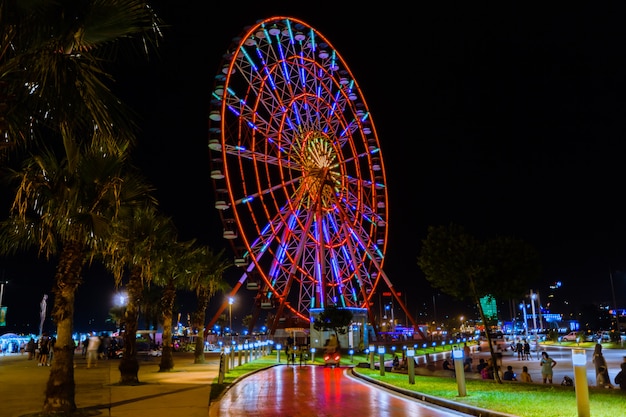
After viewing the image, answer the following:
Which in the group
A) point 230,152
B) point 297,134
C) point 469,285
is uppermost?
point 297,134

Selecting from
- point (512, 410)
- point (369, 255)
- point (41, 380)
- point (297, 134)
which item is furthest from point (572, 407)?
point (369, 255)

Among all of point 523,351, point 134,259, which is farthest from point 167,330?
point 523,351

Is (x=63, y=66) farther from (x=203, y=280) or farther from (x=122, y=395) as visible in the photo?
(x=203, y=280)

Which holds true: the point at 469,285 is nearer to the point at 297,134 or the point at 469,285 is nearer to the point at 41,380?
the point at 41,380

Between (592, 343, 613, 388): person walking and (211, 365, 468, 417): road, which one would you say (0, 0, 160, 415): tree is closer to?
(211, 365, 468, 417): road

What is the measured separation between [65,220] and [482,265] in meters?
14.6

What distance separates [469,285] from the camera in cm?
2166

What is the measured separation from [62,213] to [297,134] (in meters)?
28.8

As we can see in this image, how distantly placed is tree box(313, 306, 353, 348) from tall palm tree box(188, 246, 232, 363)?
377 inches

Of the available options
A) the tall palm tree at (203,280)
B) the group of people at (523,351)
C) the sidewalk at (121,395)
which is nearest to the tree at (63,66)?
the sidewalk at (121,395)

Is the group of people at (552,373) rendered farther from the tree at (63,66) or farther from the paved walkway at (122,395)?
the tree at (63,66)

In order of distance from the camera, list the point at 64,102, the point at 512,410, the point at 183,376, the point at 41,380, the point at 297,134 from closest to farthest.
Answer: the point at 64,102, the point at 512,410, the point at 41,380, the point at 183,376, the point at 297,134

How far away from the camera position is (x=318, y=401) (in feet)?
48.6

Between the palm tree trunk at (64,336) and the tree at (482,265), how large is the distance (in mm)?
13190
